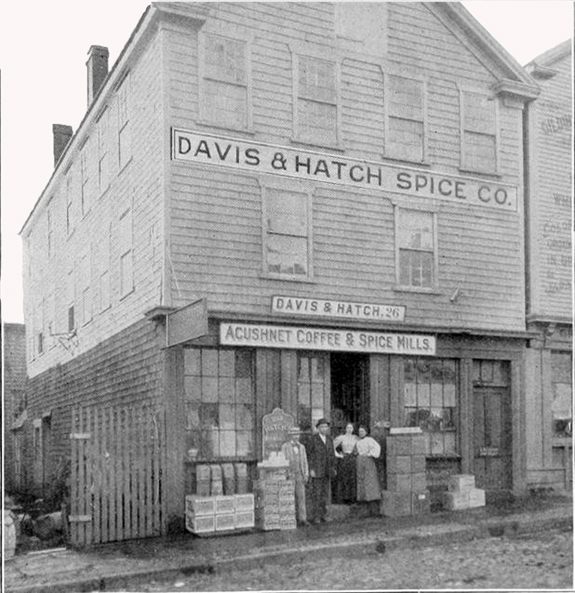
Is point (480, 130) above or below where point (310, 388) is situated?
above

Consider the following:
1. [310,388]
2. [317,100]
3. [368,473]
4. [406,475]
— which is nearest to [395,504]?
[406,475]

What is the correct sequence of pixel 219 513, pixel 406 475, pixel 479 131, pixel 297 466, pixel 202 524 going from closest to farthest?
pixel 202 524, pixel 219 513, pixel 297 466, pixel 479 131, pixel 406 475

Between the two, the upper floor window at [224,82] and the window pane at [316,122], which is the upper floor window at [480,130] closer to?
the window pane at [316,122]

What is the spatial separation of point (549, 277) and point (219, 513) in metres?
5.33

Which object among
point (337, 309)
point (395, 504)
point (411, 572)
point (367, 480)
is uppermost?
point (337, 309)

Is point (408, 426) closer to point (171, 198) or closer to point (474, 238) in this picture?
point (474, 238)

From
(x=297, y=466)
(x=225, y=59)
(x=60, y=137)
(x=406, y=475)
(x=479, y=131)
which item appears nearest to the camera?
(x=60, y=137)

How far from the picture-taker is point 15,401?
1124cm

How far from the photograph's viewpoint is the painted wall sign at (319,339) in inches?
450

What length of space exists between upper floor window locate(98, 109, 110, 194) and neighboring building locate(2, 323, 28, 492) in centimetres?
213

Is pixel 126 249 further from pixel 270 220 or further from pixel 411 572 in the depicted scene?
pixel 411 572

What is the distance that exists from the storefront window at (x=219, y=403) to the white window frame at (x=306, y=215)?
1141mm

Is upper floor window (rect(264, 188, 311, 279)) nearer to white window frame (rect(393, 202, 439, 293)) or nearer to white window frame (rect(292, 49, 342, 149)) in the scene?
white window frame (rect(292, 49, 342, 149))

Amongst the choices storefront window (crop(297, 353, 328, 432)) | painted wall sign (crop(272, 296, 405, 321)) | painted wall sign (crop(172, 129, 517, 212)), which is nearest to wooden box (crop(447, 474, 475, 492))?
storefront window (crop(297, 353, 328, 432))
